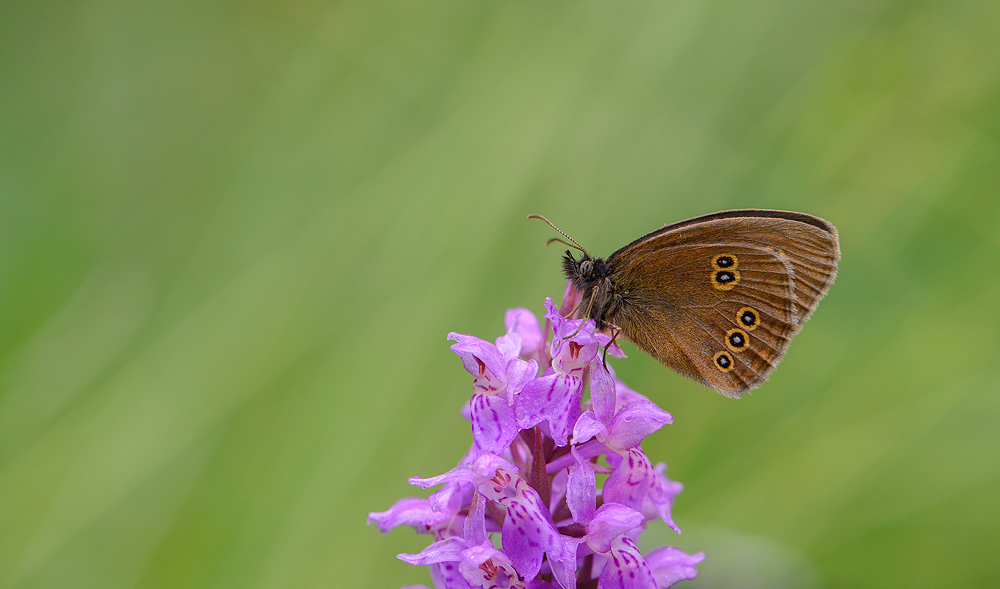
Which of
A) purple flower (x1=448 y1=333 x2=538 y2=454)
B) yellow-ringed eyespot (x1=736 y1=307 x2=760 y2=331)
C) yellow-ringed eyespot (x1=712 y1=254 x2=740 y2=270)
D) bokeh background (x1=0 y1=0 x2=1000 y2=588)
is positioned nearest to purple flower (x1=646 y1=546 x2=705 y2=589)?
purple flower (x1=448 y1=333 x2=538 y2=454)

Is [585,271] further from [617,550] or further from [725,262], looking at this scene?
[617,550]

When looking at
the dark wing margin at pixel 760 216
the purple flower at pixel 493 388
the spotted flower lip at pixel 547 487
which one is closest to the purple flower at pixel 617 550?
the spotted flower lip at pixel 547 487

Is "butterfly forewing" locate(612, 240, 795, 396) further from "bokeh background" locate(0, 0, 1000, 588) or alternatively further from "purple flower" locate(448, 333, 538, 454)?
"bokeh background" locate(0, 0, 1000, 588)

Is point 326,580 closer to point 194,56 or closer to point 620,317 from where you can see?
point 620,317

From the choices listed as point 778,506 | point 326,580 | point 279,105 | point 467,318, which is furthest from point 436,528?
point 279,105

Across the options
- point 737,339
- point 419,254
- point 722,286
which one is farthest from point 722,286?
point 419,254

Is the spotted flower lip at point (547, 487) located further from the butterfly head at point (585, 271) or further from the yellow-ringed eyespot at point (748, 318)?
the yellow-ringed eyespot at point (748, 318)
